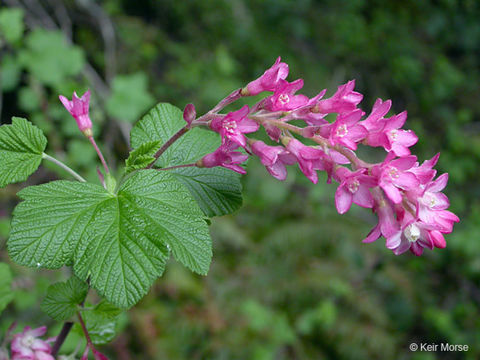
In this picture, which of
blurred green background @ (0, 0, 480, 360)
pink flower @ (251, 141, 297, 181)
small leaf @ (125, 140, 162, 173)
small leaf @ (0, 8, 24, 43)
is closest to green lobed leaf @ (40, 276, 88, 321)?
small leaf @ (125, 140, 162, 173)

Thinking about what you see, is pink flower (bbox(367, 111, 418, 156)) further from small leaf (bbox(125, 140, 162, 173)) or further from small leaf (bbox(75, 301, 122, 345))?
small leaf (bbox(75, 301, 122, 345))

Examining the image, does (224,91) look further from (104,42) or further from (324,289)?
(324,289)

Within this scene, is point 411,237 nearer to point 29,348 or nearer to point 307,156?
point 307,156

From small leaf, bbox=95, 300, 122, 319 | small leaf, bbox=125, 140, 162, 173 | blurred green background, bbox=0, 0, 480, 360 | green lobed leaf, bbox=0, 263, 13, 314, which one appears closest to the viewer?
small leaf, bbox=125, 140, 162, 173

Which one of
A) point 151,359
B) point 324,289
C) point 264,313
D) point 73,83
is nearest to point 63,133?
point 73,83

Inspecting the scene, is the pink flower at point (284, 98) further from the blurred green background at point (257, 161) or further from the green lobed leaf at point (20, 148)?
the blurred green background at point (257, 161)

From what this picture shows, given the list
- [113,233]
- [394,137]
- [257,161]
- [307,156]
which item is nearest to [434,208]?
[394,137]
